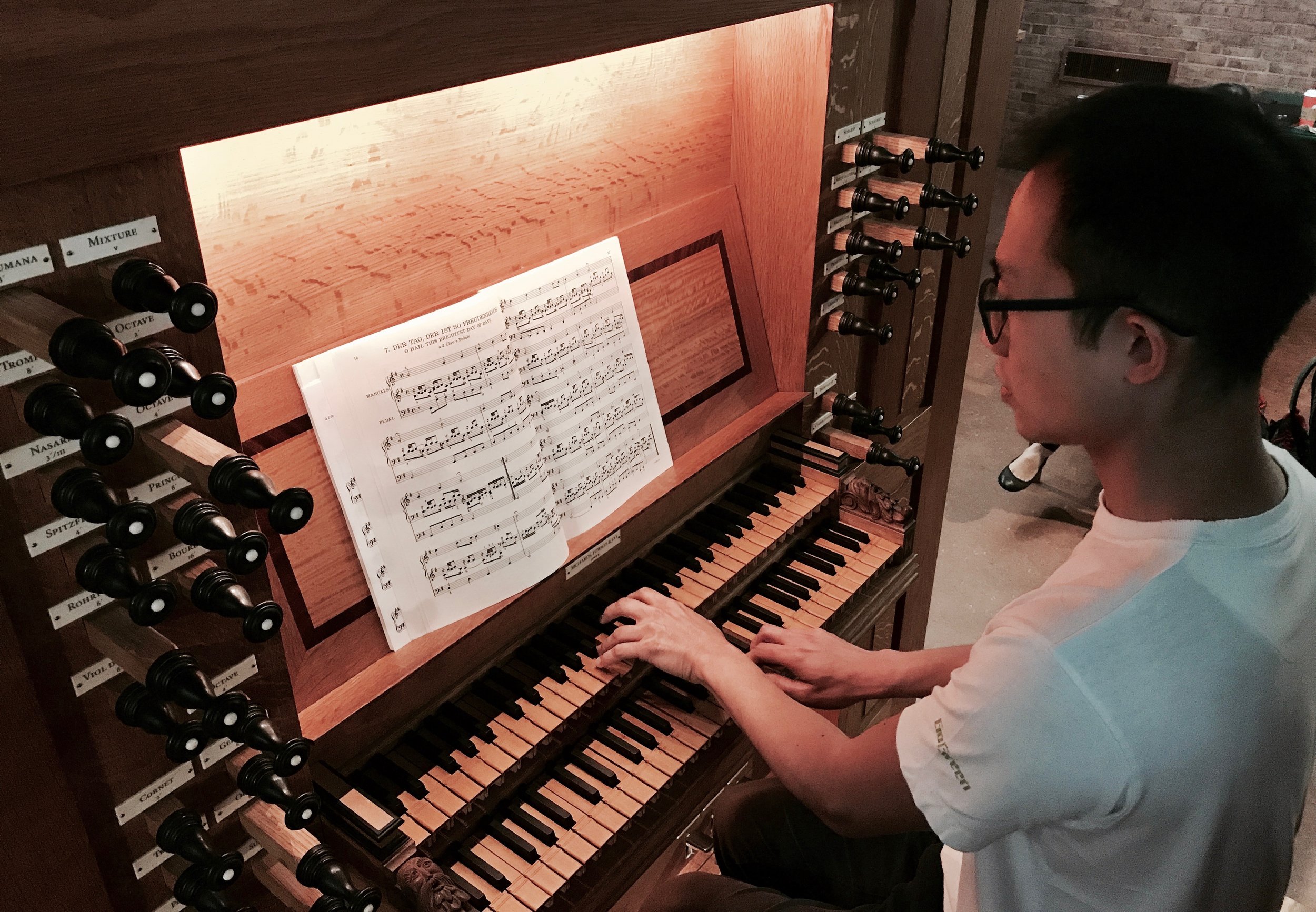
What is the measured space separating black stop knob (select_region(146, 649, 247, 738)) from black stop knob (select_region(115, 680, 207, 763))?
0.06 feet

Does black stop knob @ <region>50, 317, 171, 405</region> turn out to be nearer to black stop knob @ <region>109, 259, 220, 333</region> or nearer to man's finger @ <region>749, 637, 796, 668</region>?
black stop knob @ <region>109, 259, 220, 333</region>

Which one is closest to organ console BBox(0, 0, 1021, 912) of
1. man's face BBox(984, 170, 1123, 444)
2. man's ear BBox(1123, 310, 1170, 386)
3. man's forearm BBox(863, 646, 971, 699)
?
man's forearm BBox(863, 646, 971, 699)

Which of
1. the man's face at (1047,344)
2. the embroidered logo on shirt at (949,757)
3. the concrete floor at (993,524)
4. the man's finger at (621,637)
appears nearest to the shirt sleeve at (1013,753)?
the embroidered logo on shirt at (949,757)

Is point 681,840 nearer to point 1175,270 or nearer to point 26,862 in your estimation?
point 26,862

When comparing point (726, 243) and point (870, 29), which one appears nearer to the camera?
point (870, 29)

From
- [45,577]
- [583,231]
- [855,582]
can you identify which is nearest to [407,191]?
[583,231]

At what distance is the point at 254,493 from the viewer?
3.55ft

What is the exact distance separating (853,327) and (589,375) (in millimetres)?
700

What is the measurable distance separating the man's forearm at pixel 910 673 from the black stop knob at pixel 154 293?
1.31m

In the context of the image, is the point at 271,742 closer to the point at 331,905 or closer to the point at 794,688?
the point at 331,905

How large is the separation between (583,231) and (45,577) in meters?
1.16

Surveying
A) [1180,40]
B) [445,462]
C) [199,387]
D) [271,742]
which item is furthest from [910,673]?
[1180,40]

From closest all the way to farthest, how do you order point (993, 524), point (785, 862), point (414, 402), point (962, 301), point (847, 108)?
1. point (414, 402)
2. point (785, 862)
3. point (847, 108)
4. point (962, 301)
5. point (993, 524)

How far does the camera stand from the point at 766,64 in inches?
83.4
